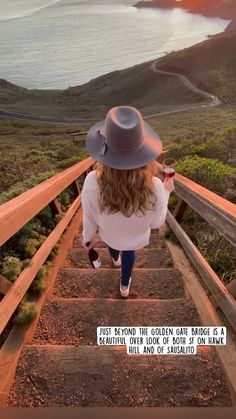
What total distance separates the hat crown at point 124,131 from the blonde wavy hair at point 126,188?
151mm

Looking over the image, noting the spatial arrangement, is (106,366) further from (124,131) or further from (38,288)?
(124,131)

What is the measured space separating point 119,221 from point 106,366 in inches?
36.2

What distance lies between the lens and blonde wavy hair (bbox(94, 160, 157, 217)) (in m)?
2.42

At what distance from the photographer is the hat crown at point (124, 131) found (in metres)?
2.27

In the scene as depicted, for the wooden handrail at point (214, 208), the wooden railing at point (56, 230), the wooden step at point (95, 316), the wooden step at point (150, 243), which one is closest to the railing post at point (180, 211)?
the wooden step at point (150, 243)

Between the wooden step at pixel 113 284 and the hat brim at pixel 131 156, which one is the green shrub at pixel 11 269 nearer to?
the wooden step at pixel 113 284

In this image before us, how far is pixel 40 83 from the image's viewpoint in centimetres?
11012

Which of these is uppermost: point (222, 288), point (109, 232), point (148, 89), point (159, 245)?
point (109, 232)

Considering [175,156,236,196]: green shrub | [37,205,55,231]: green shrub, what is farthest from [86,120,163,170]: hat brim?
[175,156,236,196]: green shrub

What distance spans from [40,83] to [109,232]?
4526 inches

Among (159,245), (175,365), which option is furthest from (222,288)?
(159,245)

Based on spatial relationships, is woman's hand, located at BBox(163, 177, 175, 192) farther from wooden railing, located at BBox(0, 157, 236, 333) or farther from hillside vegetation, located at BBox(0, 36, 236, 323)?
hillside vegetation, located at BBox(0, 36, 236, 323)

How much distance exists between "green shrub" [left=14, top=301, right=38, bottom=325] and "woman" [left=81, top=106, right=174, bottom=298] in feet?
2.08

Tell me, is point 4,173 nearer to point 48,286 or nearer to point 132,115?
point 48,286
